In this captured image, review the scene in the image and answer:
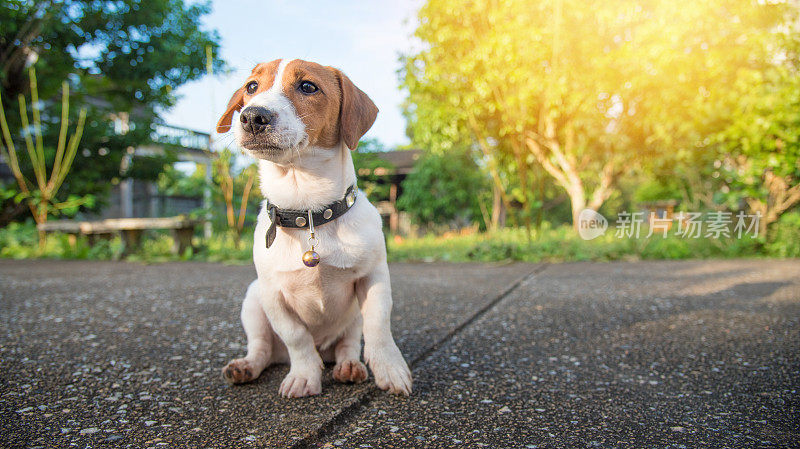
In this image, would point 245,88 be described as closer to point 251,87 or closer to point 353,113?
point 251,87

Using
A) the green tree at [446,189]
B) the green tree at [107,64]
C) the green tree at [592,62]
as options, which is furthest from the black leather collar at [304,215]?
the green tree at [446,189]

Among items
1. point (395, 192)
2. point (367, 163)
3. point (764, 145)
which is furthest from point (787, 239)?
point (395, 192)

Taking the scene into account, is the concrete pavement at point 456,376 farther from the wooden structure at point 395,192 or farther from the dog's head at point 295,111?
the wooden structure at point 395,192

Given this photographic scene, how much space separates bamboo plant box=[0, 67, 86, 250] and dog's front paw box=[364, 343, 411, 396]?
327 inches

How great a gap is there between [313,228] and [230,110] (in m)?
0.66

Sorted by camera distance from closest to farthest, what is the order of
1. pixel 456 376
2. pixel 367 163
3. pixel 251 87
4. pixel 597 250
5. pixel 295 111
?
pixel 295 111 < pixel 251 87 < pixel 456 376 < pixel 597 250 < pixel 367 163

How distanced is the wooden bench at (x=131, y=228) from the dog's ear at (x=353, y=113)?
5977 mm

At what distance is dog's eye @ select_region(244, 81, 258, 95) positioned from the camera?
1854 millimetres

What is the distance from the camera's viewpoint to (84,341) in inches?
101

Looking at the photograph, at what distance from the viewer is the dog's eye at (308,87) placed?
1766 millimetres

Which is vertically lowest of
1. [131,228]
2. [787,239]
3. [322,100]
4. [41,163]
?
[787,239]

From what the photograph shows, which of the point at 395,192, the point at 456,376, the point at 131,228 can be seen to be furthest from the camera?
the point at 395,192

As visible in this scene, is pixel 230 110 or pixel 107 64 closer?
pixel 230 110

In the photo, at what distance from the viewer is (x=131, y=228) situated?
7.42 meters
